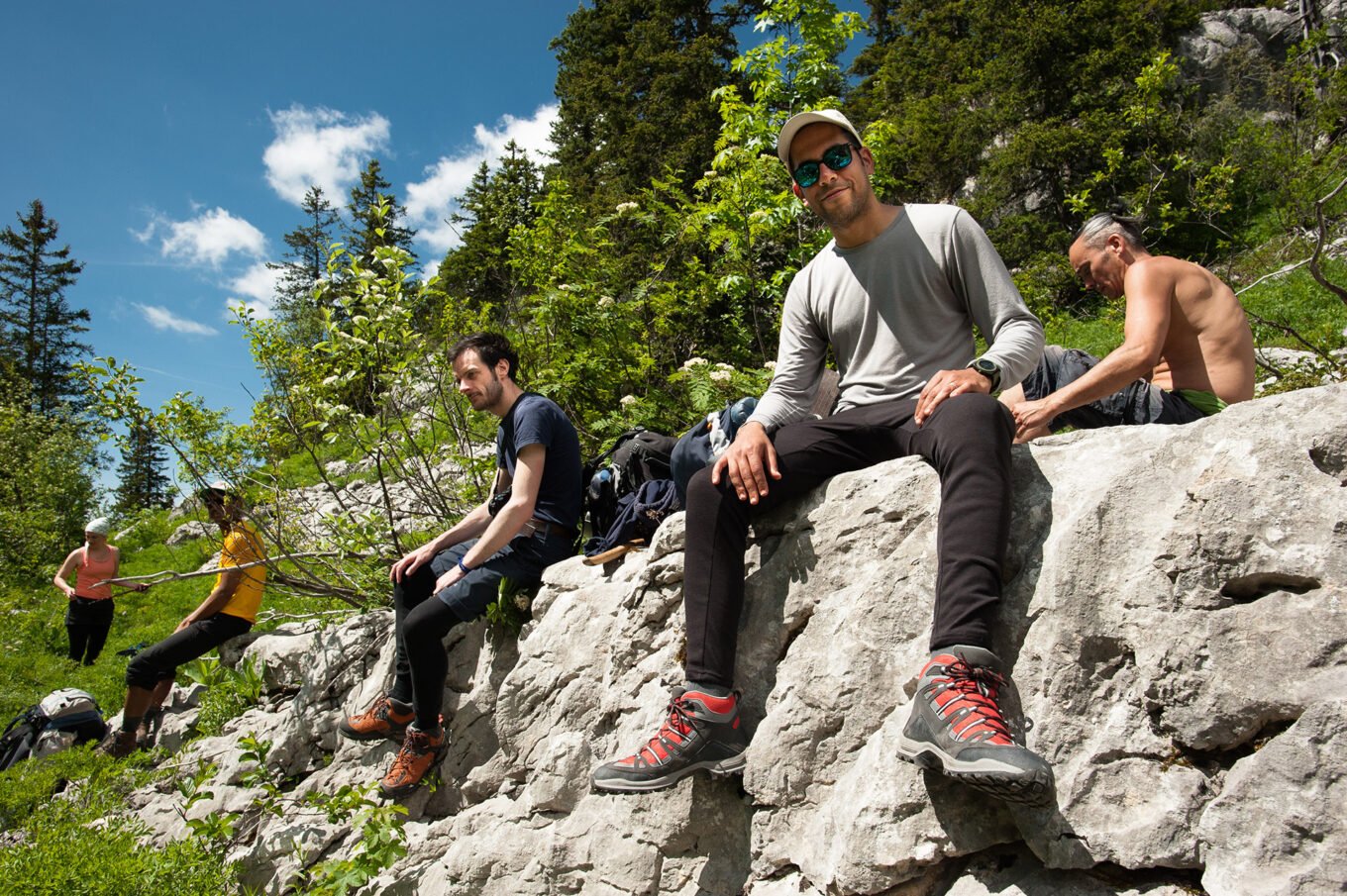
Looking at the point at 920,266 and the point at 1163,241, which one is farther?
the point at 1163,241

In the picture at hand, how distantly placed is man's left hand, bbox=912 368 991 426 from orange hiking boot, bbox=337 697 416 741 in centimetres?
359

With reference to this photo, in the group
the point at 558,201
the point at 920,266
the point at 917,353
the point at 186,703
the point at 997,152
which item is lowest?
the point at 186,703

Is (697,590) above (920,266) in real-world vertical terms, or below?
below

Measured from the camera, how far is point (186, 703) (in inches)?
290

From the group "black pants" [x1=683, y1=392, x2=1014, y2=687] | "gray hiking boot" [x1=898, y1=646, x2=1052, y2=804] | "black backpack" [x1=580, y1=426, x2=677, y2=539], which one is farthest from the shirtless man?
"black backpack" [x1=580, y1=426, x2=677, y2=539]

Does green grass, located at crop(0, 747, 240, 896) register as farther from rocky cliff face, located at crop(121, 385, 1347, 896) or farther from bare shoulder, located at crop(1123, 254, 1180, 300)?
bare shoulder, located at crop(1123, 254, 1180, 300)

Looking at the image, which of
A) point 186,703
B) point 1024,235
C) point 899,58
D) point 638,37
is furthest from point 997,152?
point 186,703

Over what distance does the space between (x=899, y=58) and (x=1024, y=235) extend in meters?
15.2

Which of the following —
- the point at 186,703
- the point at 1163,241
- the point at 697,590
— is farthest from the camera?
the point at 1163,241

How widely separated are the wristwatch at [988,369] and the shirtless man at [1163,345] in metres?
0.45

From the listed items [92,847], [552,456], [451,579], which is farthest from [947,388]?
[92,847]

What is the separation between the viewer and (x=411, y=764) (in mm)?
4359

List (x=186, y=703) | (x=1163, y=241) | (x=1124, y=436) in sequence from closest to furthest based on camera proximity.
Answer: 1. (x=1124, y=436)
2. (x=186, y=703)
3. (x=1163, y=241)

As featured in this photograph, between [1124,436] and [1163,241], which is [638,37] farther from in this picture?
[1124,436]
